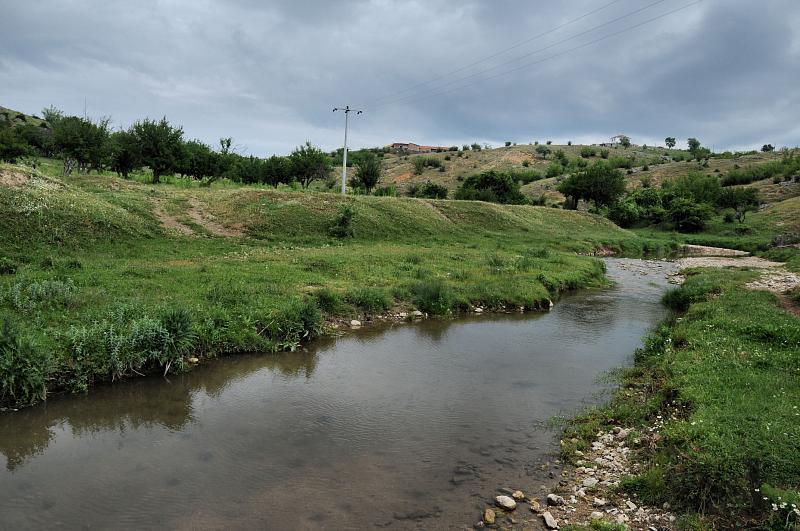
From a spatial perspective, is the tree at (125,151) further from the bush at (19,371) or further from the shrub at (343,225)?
the bush at (19,371)

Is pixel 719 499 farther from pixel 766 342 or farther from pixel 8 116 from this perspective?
pixel 8 116

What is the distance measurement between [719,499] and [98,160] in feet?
166

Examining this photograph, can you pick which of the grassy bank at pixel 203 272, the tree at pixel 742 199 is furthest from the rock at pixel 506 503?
the tree at pixel 742 199

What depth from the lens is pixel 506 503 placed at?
7.05 meters

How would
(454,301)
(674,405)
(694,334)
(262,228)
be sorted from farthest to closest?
1. (262,228)
2. (454,301)
3. (694,334)
4. (674,405)

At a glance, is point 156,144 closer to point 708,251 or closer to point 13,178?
point 13,178

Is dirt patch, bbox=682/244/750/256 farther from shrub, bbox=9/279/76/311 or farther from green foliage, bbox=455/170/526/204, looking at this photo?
shrub, bbox=9/279/76/311

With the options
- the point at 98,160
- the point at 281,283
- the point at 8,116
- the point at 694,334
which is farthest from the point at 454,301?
the point at 8,116

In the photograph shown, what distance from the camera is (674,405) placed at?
9664 mm

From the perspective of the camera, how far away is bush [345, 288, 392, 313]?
58.4ft

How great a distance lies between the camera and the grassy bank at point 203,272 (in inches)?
446

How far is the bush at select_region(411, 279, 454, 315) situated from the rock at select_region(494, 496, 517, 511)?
11920 mm

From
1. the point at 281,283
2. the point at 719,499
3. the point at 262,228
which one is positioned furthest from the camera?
the point at 262,228

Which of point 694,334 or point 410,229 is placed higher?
point 410,229
